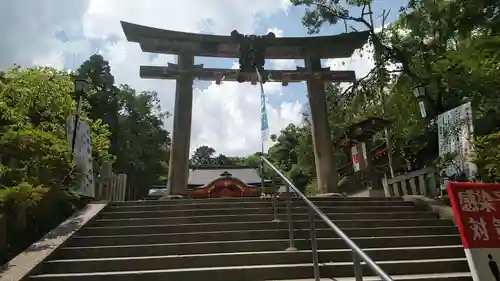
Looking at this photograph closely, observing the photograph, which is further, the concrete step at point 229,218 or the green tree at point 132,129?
the green tree at point 132,129

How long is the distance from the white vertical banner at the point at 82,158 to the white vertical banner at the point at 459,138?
7300 millimetres

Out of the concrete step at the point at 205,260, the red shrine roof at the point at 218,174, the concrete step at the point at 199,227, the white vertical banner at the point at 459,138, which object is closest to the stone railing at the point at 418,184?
the white vertical banner at the point at 459,138

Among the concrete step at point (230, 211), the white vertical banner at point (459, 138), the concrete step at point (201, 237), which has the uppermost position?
the white vertical banner at point (459, 138)

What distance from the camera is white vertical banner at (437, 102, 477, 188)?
322 inches

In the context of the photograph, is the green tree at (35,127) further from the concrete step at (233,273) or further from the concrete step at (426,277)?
the concrete step at (426,277)

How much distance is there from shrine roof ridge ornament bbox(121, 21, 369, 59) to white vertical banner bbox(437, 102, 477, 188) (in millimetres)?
3881

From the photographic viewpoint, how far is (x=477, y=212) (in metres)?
3.25

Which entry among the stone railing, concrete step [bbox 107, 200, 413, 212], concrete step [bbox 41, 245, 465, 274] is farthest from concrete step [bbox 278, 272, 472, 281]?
the stone railing

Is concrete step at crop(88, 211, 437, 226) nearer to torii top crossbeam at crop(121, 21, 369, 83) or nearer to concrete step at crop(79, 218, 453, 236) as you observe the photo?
concrete step at crop(79, 218, 453, 236)

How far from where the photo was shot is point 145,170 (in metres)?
30.6

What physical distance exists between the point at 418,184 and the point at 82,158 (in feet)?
24.7

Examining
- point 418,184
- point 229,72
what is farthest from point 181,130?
point 418,184

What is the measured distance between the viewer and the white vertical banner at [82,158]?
7.69 metres

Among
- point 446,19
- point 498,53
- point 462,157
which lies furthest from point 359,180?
point 498,53
